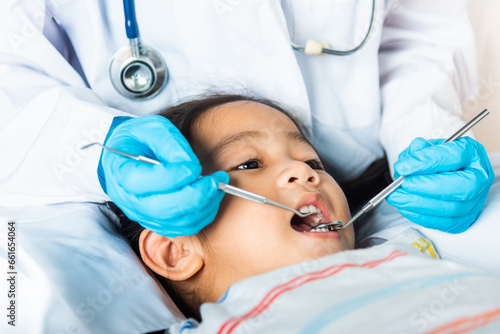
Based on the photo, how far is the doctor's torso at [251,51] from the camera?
Answer: 122cm

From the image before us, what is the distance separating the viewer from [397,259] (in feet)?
2.75

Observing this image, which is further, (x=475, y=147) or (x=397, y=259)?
(x=475, y=147)

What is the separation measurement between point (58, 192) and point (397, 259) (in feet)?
2.38

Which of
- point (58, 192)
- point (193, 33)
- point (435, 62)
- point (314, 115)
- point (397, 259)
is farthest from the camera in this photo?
point (435, 62)

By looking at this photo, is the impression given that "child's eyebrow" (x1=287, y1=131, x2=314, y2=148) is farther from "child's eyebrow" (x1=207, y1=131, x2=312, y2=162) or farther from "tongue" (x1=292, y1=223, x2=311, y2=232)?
"tongue" (x1=292, y1=223, x2=311, y2=232)

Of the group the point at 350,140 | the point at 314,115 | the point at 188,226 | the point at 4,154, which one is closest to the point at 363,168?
the point at 350,140

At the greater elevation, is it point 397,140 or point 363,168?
point 397,140

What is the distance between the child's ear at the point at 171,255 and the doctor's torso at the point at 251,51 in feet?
1.18

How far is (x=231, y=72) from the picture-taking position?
50.9 inches

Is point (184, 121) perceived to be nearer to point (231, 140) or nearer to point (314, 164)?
point (231, 140)

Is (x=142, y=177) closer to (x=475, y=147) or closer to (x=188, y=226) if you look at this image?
(x=188, y=226)

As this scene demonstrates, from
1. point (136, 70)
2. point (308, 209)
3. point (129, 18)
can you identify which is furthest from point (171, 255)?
point (129, 18)

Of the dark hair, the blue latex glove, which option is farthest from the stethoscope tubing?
the blue latex glove

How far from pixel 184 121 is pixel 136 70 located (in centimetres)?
17
